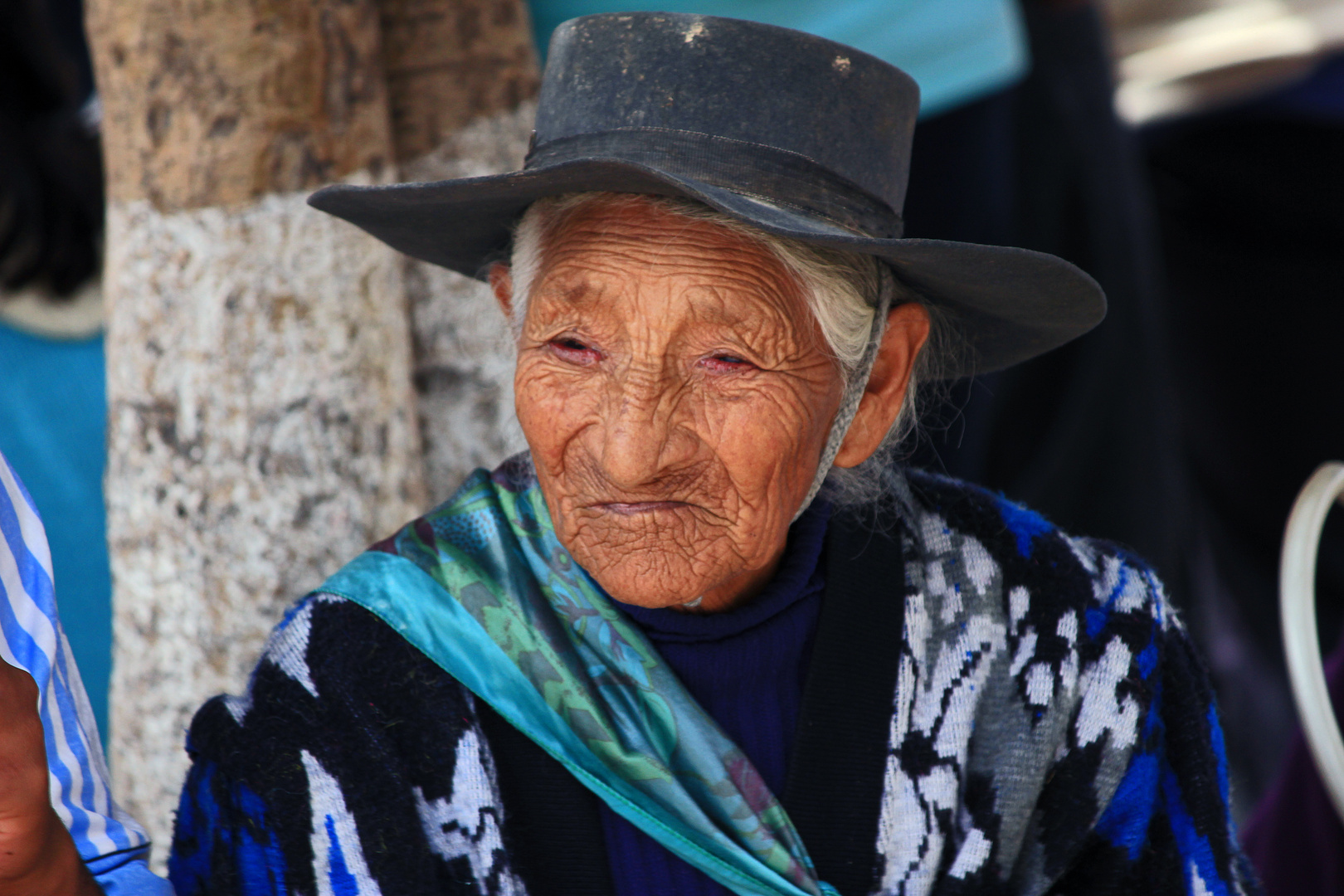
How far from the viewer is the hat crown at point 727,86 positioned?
181cm

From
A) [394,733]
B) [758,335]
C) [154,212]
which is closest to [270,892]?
[394,733]

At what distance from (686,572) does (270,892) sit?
75 centimetres

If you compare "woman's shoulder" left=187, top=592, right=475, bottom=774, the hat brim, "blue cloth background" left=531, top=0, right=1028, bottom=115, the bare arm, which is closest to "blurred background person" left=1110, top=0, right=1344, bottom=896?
"blue cloth background" left=531, top=0, right=1028, bottom=115

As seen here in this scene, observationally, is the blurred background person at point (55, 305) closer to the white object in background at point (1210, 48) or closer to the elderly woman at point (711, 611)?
the elderly woman at point (711, 611)

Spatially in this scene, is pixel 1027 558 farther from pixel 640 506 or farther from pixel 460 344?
pixel 460 344

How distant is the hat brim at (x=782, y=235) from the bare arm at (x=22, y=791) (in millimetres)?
858

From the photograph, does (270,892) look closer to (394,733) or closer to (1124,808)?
(394,733)

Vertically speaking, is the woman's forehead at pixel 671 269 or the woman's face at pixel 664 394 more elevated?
the woman's forehead at pixel 671 269

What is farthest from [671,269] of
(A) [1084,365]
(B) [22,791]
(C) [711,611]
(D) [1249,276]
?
(D) [1249,276]

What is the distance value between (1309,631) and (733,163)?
1442mm

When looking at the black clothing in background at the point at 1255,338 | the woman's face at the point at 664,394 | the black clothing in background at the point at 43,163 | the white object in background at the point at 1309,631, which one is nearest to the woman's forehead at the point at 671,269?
the woman's face at the point at 664,394

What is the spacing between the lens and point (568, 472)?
1888 millimetres

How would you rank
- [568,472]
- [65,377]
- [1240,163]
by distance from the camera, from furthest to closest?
[1240,163]
[65,377]
[568,472]

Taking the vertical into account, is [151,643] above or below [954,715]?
above
